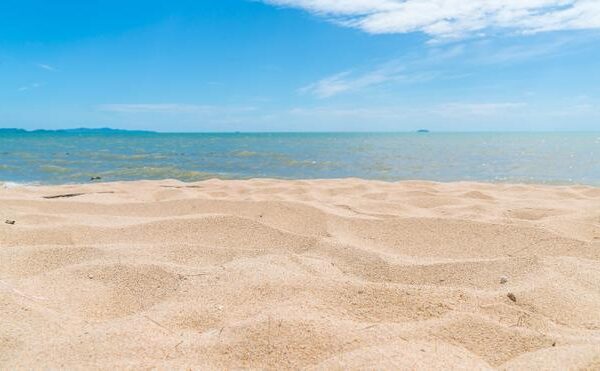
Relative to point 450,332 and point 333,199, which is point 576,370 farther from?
point 333,199

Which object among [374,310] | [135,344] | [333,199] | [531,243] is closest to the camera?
[135,344]

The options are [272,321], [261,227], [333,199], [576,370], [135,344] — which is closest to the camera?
[576,370]

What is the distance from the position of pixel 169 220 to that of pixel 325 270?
1.80 m

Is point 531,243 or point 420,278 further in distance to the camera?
point 531,243

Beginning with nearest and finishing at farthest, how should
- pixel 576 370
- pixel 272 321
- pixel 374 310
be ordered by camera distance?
pixel 576 370 → pixel 272 321 → pixel 374 310

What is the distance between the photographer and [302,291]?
7.09 feet

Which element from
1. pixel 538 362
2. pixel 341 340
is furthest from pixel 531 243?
pixel 341 340

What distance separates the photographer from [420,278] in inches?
103

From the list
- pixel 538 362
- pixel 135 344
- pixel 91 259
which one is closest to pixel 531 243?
pixel 538 362

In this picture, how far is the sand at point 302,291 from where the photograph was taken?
5.29 ft

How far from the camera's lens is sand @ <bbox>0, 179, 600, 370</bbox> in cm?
161

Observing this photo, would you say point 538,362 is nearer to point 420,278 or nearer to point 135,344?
point 420,278

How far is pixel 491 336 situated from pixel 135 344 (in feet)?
4.84

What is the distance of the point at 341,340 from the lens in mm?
1687
